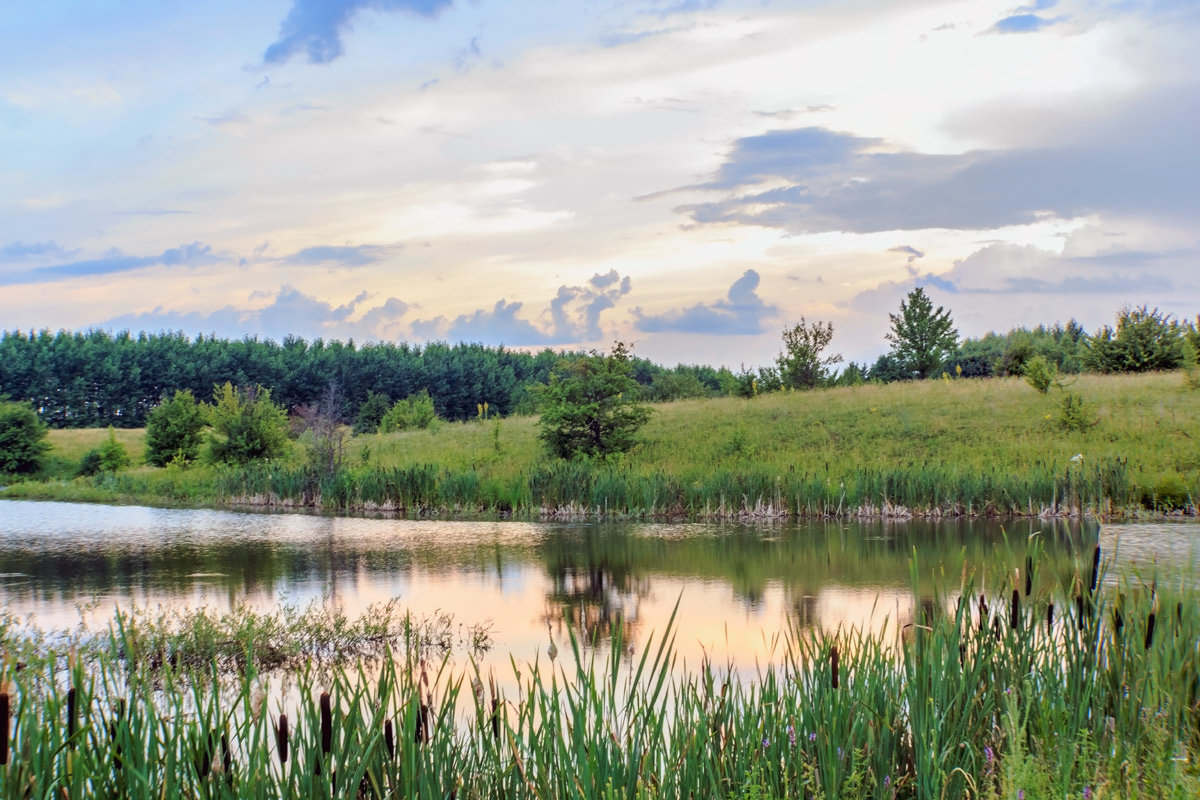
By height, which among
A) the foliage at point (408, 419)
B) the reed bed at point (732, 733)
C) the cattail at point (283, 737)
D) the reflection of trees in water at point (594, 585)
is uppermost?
the foliage at point (408, 419)

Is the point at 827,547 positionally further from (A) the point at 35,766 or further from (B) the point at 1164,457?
(A) the point at 35,766

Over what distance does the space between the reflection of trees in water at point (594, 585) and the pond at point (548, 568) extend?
0.04 meters

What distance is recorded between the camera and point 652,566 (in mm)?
14617

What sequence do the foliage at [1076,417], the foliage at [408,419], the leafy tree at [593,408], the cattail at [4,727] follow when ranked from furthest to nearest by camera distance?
the foliage at [408,419] < the leafy tree at [593,408] < the foliage at [1076,417] < the cattail at [4,727]

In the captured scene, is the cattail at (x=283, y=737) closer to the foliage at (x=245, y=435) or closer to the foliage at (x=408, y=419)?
the foliage at (x=245, y=435)

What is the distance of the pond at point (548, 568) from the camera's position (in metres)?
10.6

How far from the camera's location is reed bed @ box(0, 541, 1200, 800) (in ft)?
9.86

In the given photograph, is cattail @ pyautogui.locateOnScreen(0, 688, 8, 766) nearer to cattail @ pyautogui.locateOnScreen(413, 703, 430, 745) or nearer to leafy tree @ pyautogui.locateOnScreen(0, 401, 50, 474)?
cattail @ pyautogui.locateOnScreen(413, 703, 430, 745)

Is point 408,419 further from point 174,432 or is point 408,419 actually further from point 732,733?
point 732,733

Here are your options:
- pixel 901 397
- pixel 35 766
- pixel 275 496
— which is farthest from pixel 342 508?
pixel 35 766

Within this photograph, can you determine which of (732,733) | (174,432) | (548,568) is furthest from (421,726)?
(174,432)

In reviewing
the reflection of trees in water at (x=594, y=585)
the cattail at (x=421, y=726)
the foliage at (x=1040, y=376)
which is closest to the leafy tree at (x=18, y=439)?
the reflection of trees in water at (x=594, y=585)

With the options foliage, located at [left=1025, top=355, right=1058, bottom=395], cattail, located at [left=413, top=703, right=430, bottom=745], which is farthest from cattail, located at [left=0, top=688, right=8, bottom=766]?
foliage, located at [left=1025, top=355, right=1058, bottom=395]

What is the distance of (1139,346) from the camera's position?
36.9 meters
